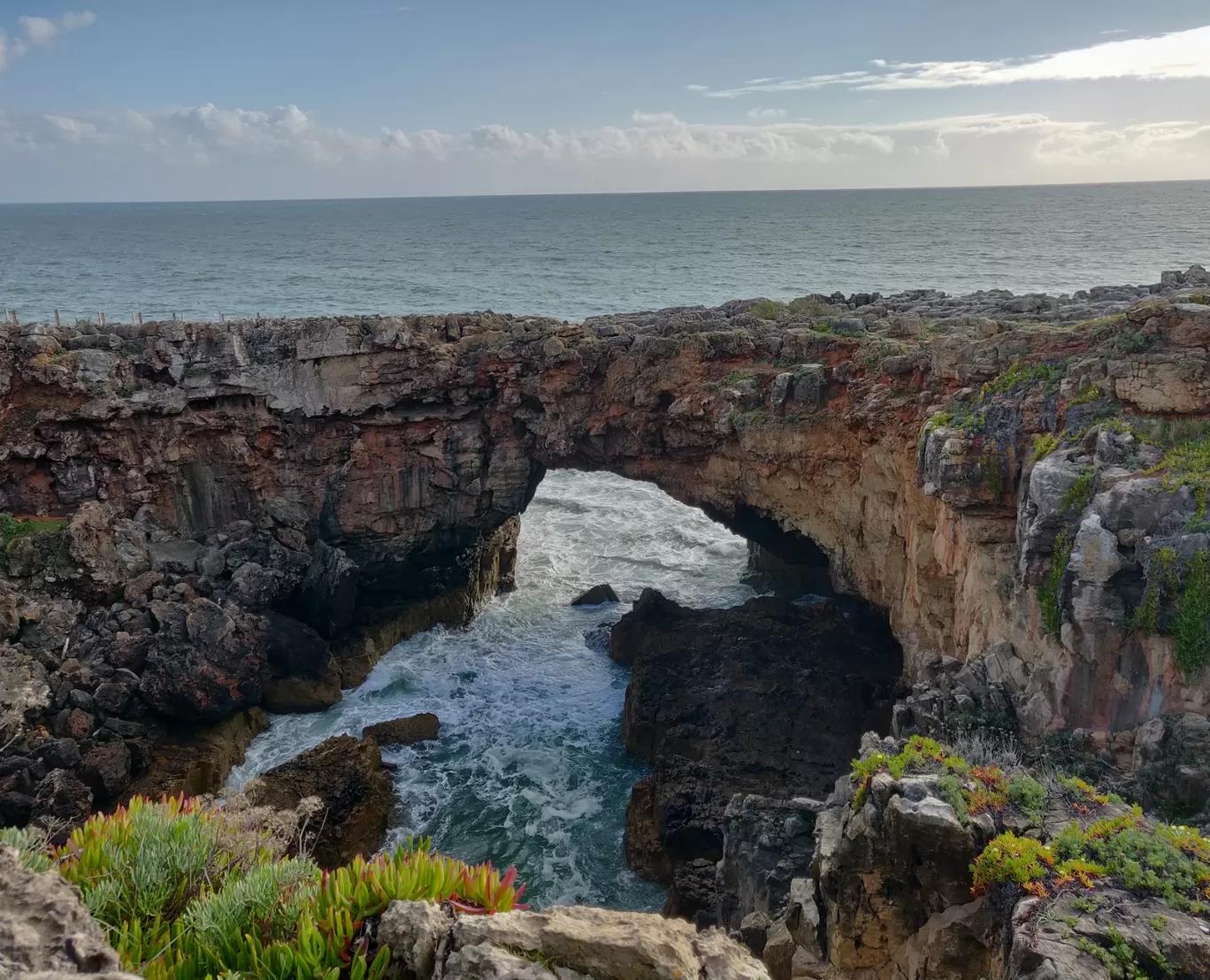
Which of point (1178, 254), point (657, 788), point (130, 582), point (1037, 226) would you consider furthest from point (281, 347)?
point (1037, 226)

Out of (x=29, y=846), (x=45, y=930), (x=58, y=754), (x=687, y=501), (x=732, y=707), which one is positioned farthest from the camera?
(x=687, y=501)

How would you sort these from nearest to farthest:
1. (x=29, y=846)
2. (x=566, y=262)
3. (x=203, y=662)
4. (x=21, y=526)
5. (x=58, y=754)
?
(x=29, y=846) < (x=58, y=754) < (x=203, y=662) < (x=21, y=526) < (x=566, y=262)

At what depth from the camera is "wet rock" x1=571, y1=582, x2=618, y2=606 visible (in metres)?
30.6

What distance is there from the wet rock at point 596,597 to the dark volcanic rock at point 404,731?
8600 millimetres

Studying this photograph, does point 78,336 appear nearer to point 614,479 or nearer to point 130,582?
point 130,582

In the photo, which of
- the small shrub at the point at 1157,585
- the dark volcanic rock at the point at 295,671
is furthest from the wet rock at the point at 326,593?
the small shrub at the point at 1157,585

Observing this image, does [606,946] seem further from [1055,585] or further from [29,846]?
[1055,585]

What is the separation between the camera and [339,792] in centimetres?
1905

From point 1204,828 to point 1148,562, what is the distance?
12.1ft

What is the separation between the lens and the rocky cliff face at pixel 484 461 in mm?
15805

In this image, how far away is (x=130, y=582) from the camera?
76.7ft

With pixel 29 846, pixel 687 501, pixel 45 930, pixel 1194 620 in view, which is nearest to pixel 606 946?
pixel 45 930

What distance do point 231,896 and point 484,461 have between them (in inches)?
832

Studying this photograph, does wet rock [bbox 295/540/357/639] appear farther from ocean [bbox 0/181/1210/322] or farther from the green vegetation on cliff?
ocean [bbox 0/181/1210/322]
